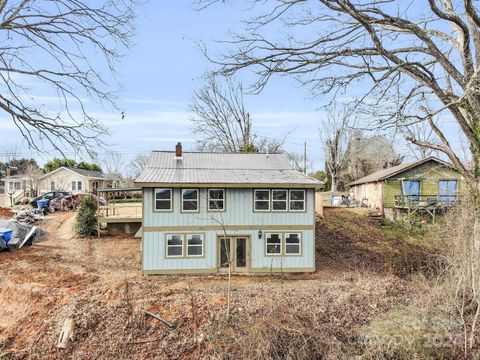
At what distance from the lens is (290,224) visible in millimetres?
15211

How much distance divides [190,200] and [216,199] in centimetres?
105

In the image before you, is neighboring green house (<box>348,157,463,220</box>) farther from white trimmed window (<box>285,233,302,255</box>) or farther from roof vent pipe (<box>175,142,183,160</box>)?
roof vent pipe (<box>175,142,183,160</box>)

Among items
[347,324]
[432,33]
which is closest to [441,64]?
[432,33]

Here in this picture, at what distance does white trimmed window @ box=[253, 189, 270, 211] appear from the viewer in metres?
15.2

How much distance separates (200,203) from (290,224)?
12.5 feet

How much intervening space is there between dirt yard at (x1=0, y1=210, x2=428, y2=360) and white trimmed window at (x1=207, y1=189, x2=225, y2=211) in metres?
2.75

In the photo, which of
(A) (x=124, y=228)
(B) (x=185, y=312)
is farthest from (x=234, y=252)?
(A) (x=124, y=228)

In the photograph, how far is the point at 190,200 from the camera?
1480 centimetres

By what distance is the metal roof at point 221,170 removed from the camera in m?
14.8

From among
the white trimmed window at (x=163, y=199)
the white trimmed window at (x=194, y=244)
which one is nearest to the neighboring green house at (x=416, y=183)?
the white trimmed window at (x=194, y=244)

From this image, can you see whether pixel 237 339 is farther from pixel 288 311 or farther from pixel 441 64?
pixel 441 64

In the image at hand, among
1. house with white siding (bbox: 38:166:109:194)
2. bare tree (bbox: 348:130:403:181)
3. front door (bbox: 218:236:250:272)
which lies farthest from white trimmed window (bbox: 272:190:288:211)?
house with white siding (bbox: 38:166:109:194)

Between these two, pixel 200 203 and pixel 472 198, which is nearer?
pixel 472 198

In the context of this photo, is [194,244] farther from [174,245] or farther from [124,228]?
[124,228]
